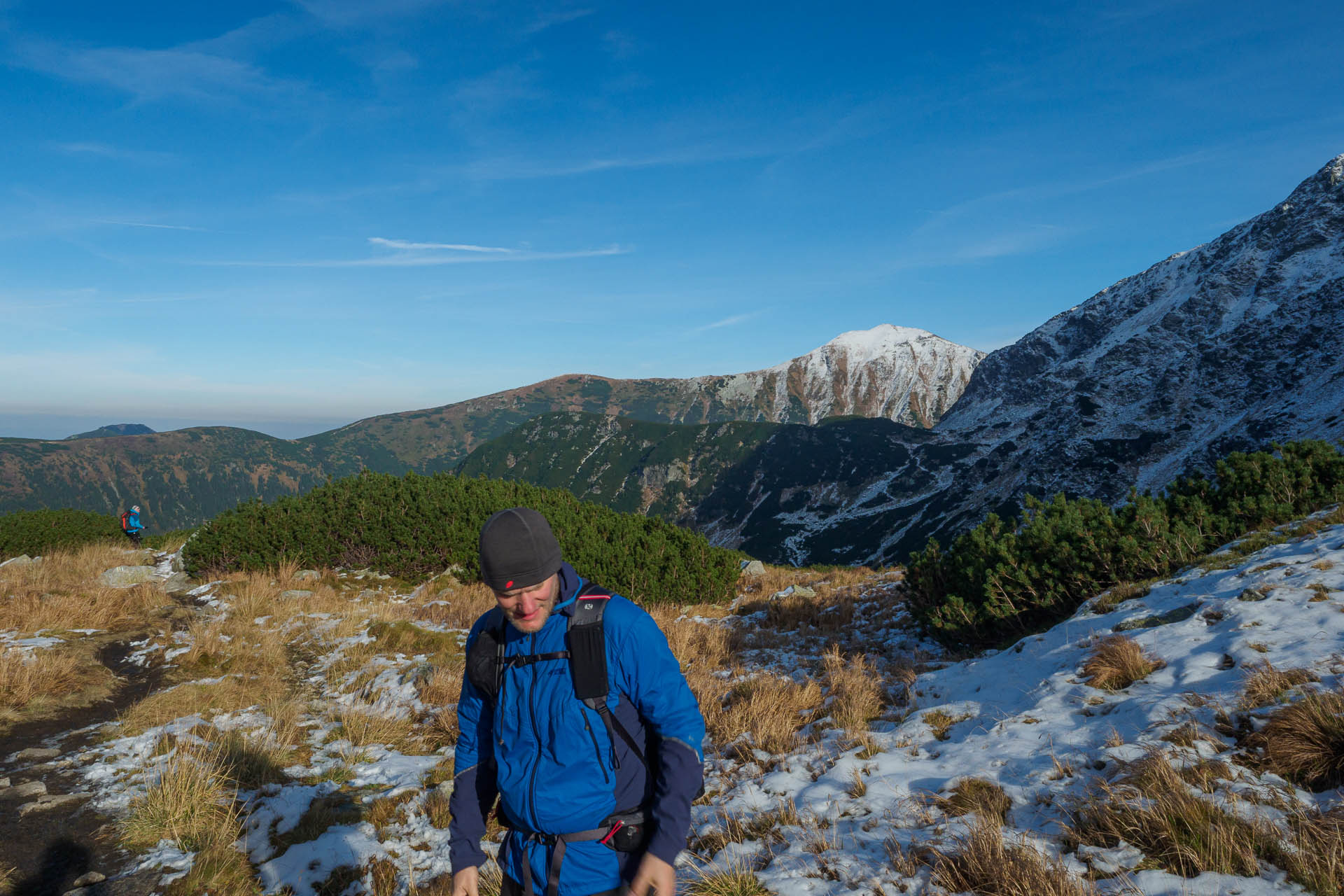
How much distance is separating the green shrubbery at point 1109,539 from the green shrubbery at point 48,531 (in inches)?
882

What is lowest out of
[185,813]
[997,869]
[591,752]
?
[185,813]

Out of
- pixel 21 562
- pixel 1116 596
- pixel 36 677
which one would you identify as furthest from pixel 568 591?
pixel 21 562

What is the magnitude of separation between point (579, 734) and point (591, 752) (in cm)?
9

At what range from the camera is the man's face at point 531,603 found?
8.39ft

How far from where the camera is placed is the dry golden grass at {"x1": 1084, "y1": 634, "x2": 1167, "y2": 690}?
509 cm

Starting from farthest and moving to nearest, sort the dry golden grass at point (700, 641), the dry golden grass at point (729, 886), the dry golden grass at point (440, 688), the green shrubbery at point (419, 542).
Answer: the green shrubbery at point (419, 542) → the dry golden grass at point (700, 641) → the dry golden grass at point (440, 688) → the dry golden grass at point (729, 886)

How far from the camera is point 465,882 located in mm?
2625

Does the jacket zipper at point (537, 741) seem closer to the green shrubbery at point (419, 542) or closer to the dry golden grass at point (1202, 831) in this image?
the dry golden grass at point (1202, 831)

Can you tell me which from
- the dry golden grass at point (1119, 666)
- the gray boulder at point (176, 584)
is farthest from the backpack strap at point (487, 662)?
the gray boulder at point (176, 584)

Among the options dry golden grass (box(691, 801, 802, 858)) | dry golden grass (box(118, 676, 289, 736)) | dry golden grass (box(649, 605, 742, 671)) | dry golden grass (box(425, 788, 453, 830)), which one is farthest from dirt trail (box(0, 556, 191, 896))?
dry golden grass (box(649, 605, 742, 671))

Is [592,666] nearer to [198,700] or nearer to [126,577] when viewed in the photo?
[198,700]

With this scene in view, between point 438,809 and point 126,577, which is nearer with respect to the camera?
point 438,809

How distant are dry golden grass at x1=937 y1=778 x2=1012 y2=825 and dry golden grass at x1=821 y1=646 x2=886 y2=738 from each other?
1.37 metres

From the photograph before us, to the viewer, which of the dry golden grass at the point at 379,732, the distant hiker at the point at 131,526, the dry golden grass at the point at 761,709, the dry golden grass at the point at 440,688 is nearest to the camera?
the dry golden grass at the point at 761,709
